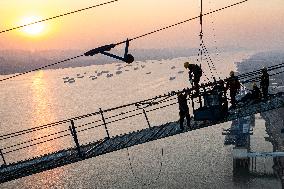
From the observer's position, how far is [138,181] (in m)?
50.7

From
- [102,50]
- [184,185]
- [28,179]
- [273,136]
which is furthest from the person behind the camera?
[273,136]

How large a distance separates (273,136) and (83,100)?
8151 cm

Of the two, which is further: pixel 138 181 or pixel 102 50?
pixel 138 181

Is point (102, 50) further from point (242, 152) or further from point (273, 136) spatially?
point (273, 136)

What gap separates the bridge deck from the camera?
1429 centimetres

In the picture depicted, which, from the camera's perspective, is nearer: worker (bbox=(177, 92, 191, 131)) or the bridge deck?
the bridge deck

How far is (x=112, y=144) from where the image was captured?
51.2 ft

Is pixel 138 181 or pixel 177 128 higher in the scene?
pixel 177 128

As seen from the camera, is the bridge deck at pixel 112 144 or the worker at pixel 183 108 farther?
the worker at pixel 183 108

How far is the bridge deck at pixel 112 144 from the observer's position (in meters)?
14.3

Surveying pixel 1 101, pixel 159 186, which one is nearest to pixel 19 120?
pixel 1 101

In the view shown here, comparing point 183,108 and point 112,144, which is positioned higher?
point 183,108

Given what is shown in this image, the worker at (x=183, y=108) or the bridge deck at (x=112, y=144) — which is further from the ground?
the worker at (x=183, y=108)

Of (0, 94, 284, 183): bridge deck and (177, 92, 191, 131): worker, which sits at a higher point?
(177, 92, 191, 131): worker
